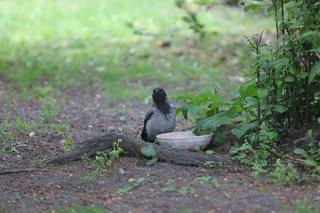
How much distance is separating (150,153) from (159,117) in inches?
28.2

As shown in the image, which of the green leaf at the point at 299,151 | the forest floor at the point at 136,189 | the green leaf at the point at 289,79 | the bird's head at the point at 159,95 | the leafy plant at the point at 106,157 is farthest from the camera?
the bird's head at the point at 159,95

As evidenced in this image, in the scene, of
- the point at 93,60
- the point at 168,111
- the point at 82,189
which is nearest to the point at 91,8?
the point at 93,60

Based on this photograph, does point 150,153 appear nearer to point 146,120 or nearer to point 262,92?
point 146,120

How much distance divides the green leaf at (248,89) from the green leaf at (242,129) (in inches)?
10.0

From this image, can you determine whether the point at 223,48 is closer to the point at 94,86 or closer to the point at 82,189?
the point at 94,86

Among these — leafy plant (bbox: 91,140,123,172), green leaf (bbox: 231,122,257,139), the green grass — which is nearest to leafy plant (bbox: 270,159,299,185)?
green leaf (bbox: 231,122,257,139)

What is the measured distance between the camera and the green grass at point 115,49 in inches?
392

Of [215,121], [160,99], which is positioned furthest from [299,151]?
[160,99]

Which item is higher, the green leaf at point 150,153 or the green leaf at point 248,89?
the green leaf at point 248,89

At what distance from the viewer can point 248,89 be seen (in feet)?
17.7

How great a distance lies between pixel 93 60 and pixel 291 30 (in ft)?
21.0

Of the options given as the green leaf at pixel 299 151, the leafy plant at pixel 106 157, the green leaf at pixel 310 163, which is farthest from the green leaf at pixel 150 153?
the green leaf at pixel 310 163

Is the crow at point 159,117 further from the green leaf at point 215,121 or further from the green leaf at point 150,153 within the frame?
the green leaf at point 150,153

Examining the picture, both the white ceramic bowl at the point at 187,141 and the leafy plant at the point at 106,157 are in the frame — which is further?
the white ceramic bowl at the point at 187,141
